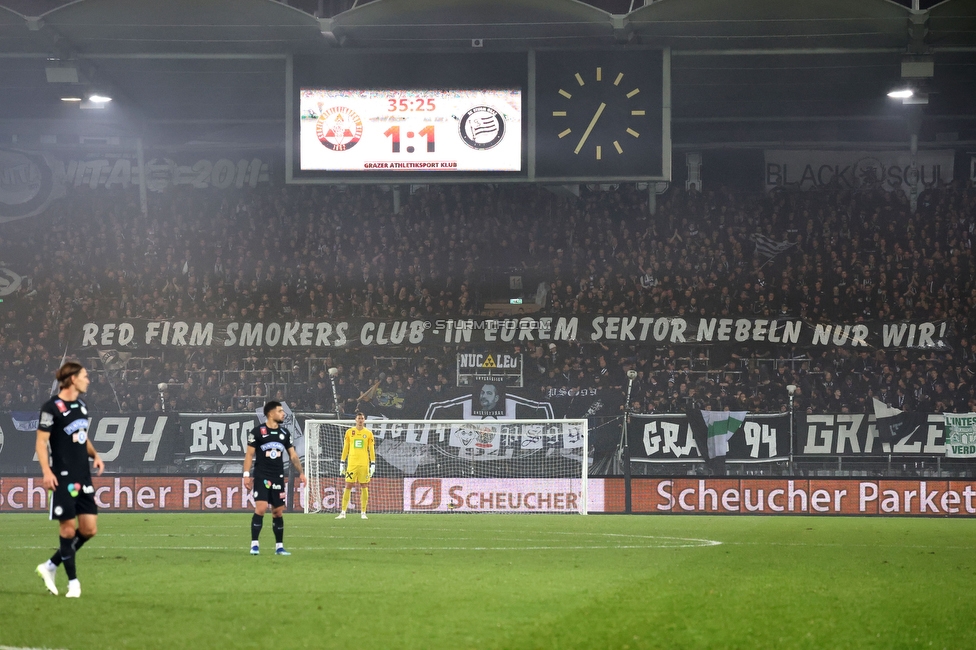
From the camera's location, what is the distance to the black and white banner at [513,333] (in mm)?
30859

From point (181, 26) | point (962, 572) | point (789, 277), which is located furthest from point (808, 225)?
point (962, 572)

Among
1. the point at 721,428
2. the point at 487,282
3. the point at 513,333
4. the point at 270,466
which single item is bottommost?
the point at 721,428

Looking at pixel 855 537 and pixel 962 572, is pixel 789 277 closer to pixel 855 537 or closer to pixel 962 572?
pixel 855 537

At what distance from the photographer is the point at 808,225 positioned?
112 ft

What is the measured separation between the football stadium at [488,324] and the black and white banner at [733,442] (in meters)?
0.08

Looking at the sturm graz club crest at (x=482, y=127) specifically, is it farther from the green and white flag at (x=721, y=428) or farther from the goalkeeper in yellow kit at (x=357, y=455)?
the green and white flag at (x=721, y=428)

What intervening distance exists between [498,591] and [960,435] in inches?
714

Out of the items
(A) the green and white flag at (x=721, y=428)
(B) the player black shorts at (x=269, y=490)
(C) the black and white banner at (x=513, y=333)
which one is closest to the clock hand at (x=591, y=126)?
(B) the player black shorts at (x=269, y=490)

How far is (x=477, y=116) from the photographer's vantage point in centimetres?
1895

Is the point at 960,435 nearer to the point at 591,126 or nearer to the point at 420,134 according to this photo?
the point at 591,126

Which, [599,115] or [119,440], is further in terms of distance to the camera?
[119,440]

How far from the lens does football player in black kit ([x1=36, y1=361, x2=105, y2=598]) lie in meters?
9.34

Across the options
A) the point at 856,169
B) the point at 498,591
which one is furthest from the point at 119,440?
the point at 856,169

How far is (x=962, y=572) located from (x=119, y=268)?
2792 centimetres
